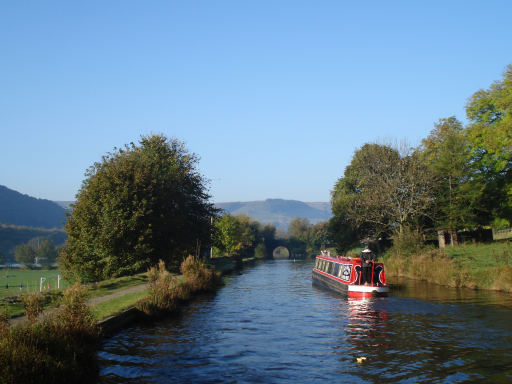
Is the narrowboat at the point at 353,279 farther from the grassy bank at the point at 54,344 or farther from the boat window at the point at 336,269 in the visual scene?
the grassy bank at the point at 54,344

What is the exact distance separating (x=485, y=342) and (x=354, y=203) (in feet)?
127

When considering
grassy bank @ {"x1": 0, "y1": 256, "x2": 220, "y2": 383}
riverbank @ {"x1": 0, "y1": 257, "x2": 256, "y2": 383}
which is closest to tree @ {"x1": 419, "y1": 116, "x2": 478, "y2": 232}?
riverbank @ {"x1": 0, "y1": 257, "x2": 256, "y2": 383}

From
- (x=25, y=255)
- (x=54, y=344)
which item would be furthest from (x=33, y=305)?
(x=25, y=255)

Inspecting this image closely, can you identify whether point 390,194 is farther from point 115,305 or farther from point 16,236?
point 16,236

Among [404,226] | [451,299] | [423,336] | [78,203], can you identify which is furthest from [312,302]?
[404,226]

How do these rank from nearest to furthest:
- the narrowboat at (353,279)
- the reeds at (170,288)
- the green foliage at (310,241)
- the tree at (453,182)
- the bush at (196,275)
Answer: the reeds at (170,288) < the narrowboat at (353,279) < the bush at (196,275) < the tree at (453,182) < the green foliage at (310,241)

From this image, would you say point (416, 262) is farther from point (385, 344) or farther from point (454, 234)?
point (385, 344)

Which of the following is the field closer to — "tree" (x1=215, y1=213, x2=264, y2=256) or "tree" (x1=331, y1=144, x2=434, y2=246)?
"tree" (x1=215, y1=213, x2=264, y2=256)

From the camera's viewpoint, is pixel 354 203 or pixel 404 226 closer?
pixel 404 226

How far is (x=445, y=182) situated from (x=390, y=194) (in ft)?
21.6

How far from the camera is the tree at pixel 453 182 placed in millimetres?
44781

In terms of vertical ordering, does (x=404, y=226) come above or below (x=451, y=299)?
above

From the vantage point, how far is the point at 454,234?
48000mm

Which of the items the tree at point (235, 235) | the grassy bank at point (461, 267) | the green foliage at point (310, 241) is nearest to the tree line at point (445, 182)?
the grassy bank at point (461, 267)
